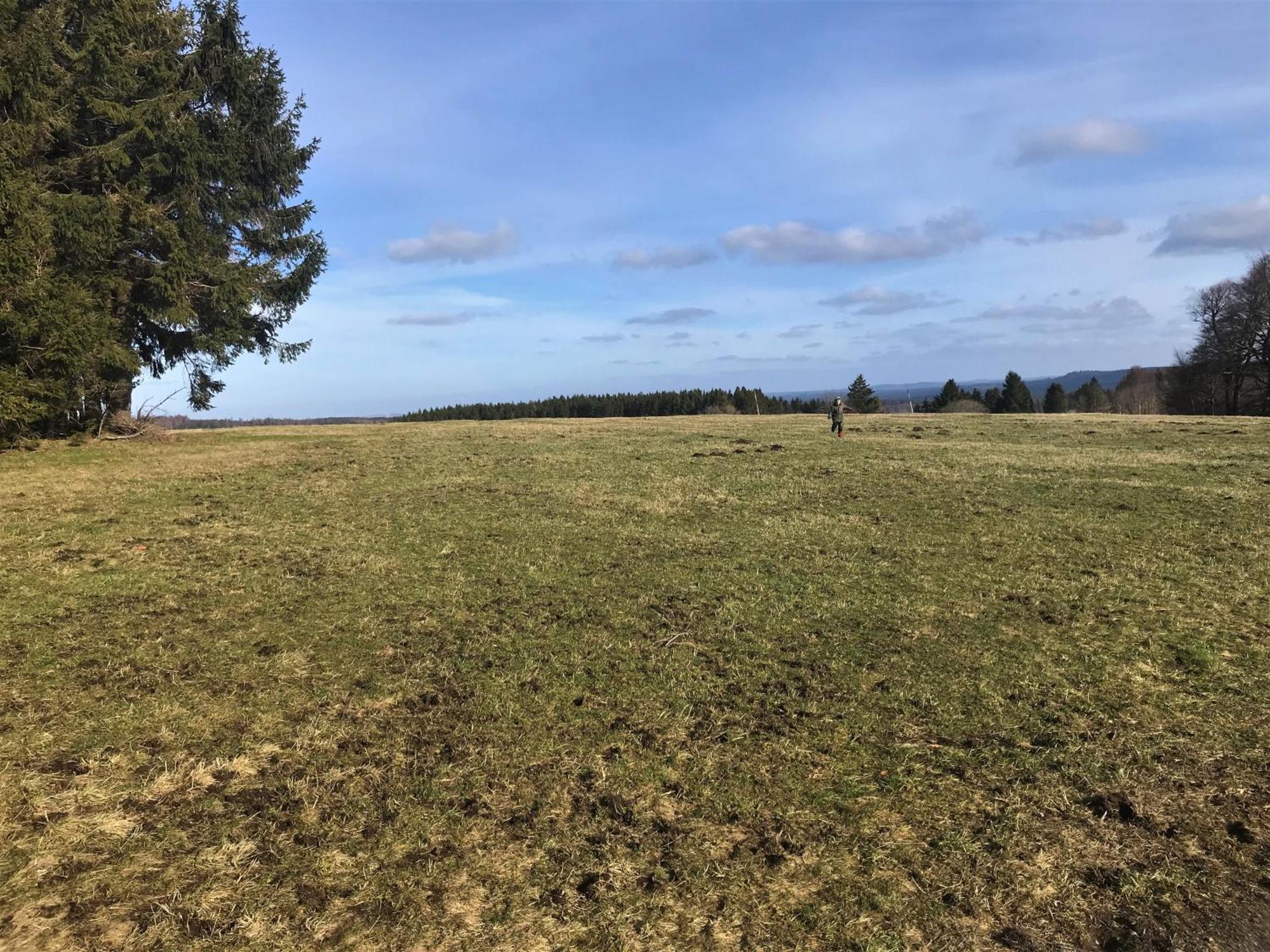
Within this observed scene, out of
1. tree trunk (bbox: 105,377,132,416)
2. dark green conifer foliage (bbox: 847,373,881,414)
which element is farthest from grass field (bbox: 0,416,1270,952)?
dark green conifer foliage (bbox: 847,373,881,414)

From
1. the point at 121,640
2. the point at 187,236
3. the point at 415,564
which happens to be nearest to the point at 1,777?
the point at 121,640

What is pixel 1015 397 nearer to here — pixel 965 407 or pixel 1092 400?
pixel 965 407

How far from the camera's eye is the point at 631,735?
491 centimetres

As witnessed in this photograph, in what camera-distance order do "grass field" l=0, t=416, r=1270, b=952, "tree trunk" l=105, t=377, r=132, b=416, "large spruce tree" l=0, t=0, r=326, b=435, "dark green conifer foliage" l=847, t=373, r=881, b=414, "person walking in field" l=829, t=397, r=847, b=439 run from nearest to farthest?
"grass field" l=0, t=416, r=1270, b=952
"large spruce tree" l=0, t=0, r=326, b=435
"tree trunk" l=105, t=377, r=132, b=416
"person walking in field" l=829, t=397, r=847, b=439
"dark green conifer foliage" l=847, t=373, r=881, b=414

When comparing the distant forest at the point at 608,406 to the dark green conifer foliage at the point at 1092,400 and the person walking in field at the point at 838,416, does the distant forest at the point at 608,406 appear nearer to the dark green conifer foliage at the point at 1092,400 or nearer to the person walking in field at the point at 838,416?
the dark green conifer foliage at the point at 1092,400

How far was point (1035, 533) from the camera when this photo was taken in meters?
10.8

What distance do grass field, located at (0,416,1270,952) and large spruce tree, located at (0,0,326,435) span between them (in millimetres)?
6343

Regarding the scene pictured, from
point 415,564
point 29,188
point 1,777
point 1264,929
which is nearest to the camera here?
point 1264,929

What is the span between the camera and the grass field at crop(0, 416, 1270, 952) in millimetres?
3340

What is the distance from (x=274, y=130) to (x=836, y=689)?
2809 cm

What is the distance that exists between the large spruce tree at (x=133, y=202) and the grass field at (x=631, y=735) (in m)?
6.34

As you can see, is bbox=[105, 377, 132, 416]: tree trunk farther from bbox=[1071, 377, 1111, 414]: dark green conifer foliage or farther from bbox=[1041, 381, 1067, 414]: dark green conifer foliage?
bbox=[1071, 377, 1111, 414]: dark green conifer foliage

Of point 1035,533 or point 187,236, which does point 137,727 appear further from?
point 187,236

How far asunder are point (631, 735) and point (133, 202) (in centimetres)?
2162
